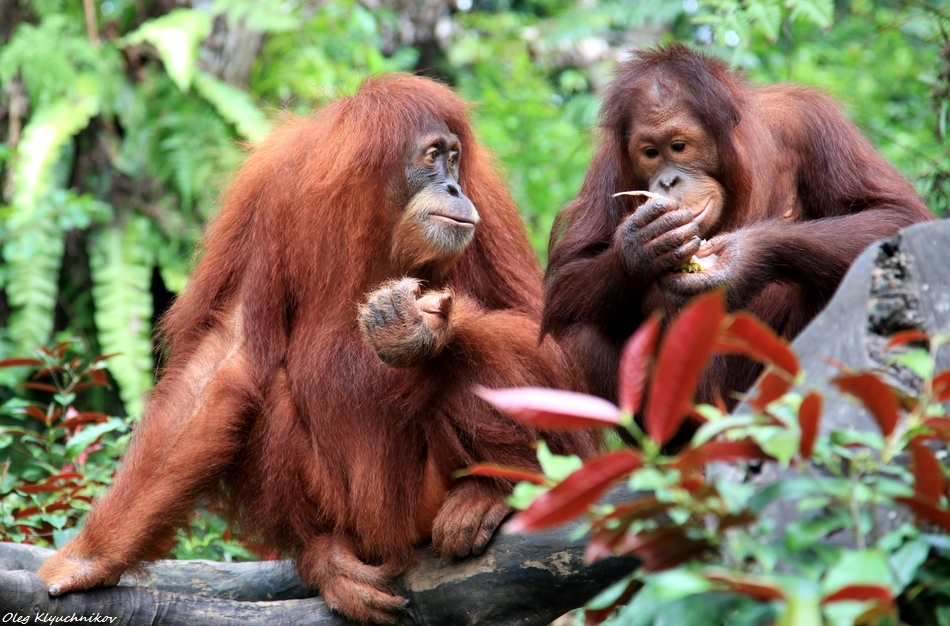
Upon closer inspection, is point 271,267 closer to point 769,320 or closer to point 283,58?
point 769,320

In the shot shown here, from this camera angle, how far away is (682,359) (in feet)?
5.28

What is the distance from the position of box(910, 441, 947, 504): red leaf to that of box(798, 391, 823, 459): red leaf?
18 centimetres

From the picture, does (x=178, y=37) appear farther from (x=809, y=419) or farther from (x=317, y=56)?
(x=809, y=419)

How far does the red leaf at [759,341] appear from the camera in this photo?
1.67 m

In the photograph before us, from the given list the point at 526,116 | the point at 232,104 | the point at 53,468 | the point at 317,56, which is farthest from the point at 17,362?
the point at 526,116

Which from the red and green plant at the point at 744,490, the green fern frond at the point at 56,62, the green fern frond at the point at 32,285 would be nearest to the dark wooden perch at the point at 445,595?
the red and green plant at the point at 744,490

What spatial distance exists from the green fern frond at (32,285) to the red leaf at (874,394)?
22.0 ft

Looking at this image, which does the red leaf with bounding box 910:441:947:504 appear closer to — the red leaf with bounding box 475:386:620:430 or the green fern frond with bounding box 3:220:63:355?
the red leaf with bounding box 475:386:620:430

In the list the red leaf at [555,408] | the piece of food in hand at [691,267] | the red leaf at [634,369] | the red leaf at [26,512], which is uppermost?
the red leaf at [634,369]

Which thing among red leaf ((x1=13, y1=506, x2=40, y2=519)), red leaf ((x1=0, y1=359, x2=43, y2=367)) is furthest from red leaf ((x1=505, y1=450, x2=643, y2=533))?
red leaf ((x1=0, y1=359, x2=43, y2=367))

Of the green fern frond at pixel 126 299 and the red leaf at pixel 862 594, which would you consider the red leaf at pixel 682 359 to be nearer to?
the red leaf at pixel 862 594

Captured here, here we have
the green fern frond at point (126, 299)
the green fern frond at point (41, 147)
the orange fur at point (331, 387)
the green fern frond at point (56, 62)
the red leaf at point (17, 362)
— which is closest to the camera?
the orange fur at point (331, 387)

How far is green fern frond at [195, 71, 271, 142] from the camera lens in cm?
798

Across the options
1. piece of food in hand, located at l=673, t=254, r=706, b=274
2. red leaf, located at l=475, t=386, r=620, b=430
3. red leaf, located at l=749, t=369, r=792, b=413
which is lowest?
piece of food in hand, located at l=673, t=254, r=706, b=274
